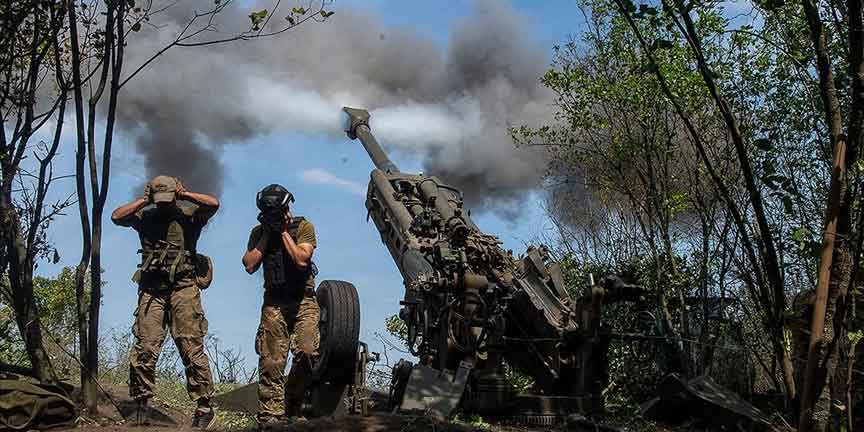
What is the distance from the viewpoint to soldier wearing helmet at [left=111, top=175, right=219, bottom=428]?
665 cm

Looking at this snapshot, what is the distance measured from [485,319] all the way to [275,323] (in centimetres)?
155

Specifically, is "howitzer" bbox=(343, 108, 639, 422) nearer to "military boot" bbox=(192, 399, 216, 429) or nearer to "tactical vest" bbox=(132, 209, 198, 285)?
"military boot" bbox=(192, 399, 216, 429)

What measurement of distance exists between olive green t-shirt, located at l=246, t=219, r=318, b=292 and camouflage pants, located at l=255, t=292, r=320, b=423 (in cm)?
10

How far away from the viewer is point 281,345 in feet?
22.9

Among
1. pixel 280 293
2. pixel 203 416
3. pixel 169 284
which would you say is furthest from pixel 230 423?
pixel 169 284

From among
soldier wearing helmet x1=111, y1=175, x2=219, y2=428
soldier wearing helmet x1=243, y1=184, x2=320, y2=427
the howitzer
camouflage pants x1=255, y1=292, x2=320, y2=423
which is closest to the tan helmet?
soldier wearing helmet x1=111, y1=175, x2=219, y2=428

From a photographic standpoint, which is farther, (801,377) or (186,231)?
(186,231)

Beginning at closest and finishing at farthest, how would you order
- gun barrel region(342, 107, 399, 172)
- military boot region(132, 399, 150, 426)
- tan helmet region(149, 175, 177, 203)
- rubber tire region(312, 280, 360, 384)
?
military boot region(132, 399, 150, 426)
tan helmet region(149, 175, 177, 203)
rubber tire region(312, 280, 360, 384)
gun barrel region(342, 107, 399, 172)

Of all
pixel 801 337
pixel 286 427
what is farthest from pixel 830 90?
pixel 286 427

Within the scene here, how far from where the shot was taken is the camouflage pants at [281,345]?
6.84 meters

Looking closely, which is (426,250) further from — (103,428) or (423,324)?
(103,428)

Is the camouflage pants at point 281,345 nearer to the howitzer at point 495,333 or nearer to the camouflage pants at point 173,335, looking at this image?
the camouflage pants at point 173,335

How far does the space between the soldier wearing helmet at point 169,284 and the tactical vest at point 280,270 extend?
47 centimetres

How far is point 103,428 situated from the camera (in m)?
6.20
